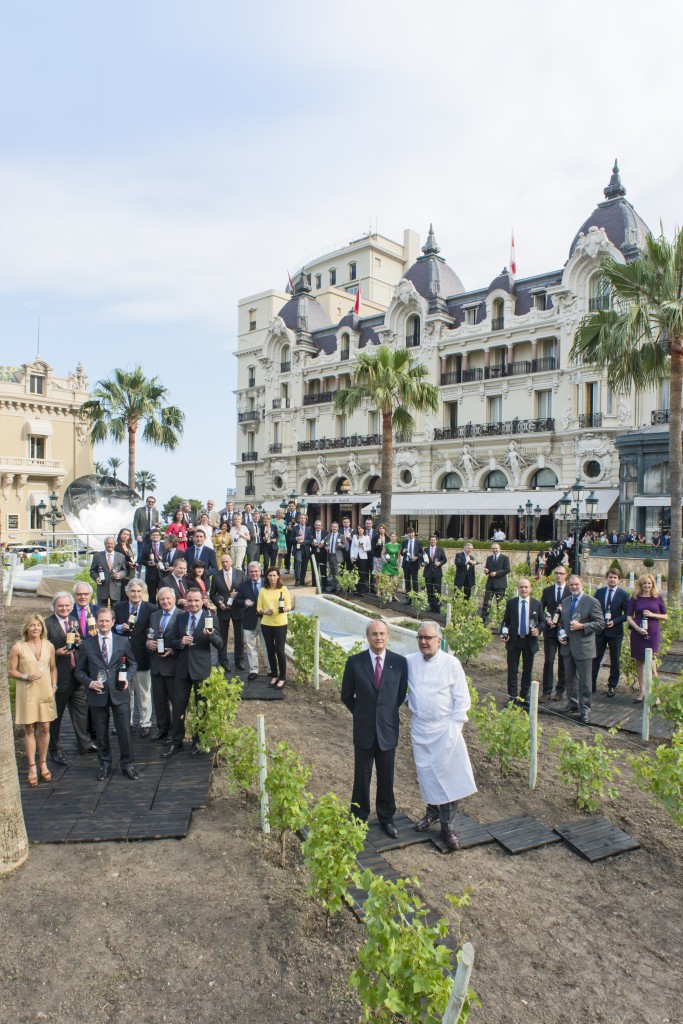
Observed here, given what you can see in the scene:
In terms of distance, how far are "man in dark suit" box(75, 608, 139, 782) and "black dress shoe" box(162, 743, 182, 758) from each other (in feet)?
1.39

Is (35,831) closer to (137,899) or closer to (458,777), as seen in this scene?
(137,899)

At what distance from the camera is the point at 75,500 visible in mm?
20797

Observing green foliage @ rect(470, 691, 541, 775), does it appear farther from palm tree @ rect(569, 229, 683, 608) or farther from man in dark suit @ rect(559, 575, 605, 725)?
palm tree @ rect(569, 229, 683, 608)

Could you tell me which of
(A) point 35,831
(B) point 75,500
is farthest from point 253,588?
(B) point 75,500

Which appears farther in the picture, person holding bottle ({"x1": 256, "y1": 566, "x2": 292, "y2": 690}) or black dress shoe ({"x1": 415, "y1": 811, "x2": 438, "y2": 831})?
person holding bottle ({"x1": 256, "y1": 566, "x2": 292, "y2": 690})

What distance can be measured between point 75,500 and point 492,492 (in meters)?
Result: 22.7

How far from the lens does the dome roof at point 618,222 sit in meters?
33.4

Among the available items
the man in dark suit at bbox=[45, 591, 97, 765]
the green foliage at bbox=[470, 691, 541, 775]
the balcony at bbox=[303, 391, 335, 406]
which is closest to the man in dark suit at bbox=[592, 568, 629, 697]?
the green foliage at bbox=[470, 691, 541, 775]

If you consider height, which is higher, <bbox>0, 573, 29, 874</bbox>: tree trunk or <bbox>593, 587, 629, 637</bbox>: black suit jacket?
<bbox>593, 587, 629, 637</bbox>: black suit jacket

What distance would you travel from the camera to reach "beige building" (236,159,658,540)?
111 feet

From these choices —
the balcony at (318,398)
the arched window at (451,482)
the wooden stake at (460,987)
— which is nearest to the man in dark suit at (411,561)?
the wooden stake at (460,987)

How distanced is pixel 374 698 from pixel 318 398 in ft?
141

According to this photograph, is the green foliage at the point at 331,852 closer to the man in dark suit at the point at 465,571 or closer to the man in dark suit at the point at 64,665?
the man in dark suit at the point at 64,665

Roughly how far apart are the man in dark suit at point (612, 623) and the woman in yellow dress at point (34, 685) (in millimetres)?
6949
